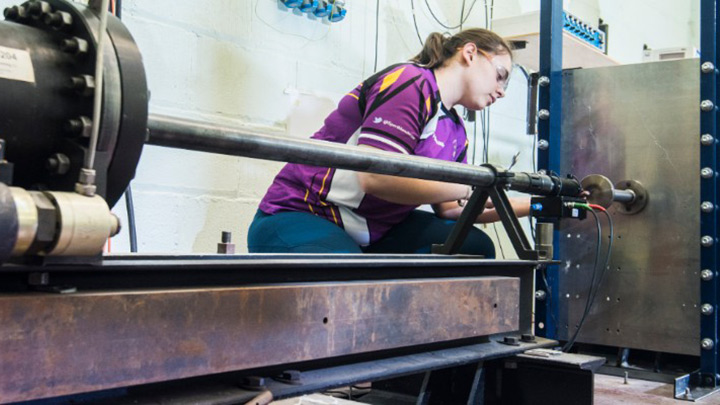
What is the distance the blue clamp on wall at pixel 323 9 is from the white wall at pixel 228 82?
4 centimetres

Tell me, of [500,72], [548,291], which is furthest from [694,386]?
[500,72]

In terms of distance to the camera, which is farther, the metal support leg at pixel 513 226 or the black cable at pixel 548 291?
the black cable at pixel 548 291

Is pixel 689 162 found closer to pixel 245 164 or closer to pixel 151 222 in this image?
pixel 245 164

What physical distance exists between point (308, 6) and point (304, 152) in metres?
1.56

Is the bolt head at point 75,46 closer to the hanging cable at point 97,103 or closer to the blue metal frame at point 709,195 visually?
the hanging cable at point 97,103

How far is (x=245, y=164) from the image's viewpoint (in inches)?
88.8

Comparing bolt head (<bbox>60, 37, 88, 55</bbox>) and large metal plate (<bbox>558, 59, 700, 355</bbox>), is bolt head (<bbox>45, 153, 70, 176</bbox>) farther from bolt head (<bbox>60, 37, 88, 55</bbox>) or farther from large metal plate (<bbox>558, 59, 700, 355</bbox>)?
large metal plate (<bbox>558, 59, 700, 355</bbox>)

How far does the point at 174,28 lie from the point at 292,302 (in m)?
1.42

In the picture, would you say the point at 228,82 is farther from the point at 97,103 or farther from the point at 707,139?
the point at 97,103

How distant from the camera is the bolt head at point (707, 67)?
1933 millimetres

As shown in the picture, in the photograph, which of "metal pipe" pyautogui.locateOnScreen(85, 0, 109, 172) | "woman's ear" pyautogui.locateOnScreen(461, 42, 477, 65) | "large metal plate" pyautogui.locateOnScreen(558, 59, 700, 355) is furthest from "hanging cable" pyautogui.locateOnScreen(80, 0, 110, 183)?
"large metal plate" pyautogui.locateOnScreen(558, 59, 700, 355)

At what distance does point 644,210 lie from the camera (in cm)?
208

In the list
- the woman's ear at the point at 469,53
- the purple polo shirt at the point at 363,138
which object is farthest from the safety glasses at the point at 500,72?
the purple polo shirt at the point at 363,138

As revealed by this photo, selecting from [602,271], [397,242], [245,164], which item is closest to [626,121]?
[602,271]
